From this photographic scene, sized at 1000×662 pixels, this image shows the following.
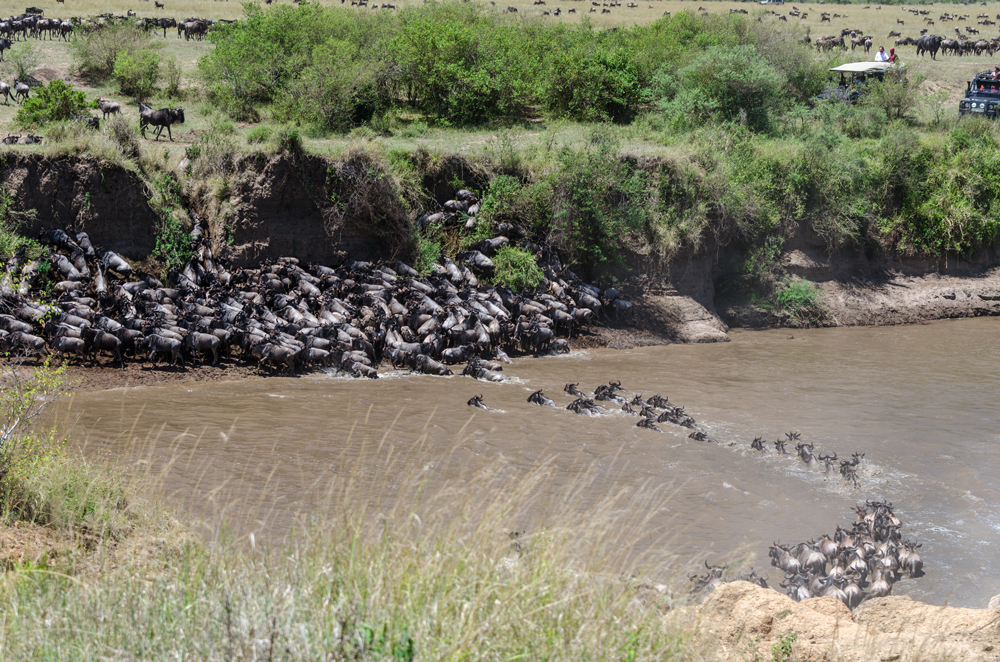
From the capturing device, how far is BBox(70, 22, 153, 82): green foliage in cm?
3027

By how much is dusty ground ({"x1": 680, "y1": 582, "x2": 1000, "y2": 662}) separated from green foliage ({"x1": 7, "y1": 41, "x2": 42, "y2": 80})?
1243 inches

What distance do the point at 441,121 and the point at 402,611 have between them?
23.4 m

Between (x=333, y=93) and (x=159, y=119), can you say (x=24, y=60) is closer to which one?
(x=159, y=119)

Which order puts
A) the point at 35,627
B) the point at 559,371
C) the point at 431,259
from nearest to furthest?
1. the point at 35,627
2. the point at 559,371
3. the point at 431,259

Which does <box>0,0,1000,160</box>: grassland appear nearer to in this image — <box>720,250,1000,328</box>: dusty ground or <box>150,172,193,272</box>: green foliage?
<box>150,172,193,272</box>: green foliage

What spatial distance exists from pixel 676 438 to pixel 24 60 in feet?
95.1

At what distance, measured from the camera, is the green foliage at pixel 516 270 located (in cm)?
1942

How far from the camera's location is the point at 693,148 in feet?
74.4

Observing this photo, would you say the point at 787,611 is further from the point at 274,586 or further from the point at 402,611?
the point at 274,586

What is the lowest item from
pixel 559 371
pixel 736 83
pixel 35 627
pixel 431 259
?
pixel 559 371

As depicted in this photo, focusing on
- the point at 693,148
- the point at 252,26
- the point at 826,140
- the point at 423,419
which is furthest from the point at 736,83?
the point at 423,419

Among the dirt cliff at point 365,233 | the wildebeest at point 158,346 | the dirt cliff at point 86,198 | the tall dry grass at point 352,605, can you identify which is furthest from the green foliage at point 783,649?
the dirt cliff at point 86,198

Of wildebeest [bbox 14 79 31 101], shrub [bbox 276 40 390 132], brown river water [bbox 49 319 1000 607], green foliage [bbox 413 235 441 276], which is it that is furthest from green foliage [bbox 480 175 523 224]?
wildebeest [bbox 14 79 31 101]

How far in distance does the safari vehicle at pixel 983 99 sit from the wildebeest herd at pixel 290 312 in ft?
65.8
